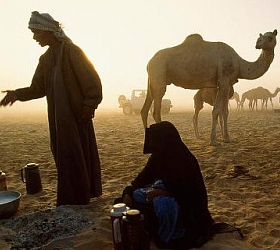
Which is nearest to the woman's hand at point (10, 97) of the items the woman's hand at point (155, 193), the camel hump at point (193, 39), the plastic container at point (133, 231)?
the woman's hand at point (155, 193)

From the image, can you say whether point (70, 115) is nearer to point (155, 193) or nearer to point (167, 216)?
point (155, 193)

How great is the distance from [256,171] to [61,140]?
3.45 metres

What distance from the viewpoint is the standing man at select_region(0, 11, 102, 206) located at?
13.1 feet

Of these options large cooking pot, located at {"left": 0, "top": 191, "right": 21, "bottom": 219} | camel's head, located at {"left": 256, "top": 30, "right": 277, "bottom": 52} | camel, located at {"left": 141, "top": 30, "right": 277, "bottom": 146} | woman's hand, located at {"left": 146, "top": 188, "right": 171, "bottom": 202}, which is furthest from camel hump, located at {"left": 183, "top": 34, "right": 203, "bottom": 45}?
woman's hand, located at {"left": 146, "top": 188, "right": 171, "bottom": 202}

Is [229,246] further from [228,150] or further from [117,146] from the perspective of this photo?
[117,146]

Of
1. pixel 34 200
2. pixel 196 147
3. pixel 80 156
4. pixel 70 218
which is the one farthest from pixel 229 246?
pixel 196 147

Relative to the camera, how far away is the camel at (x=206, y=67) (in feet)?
28.3

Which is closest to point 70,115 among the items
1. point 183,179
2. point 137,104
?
point 183,179

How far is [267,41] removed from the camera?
862cm

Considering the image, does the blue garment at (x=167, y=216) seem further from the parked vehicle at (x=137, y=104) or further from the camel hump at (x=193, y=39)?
the parked vehicle at (x=137, y=104)

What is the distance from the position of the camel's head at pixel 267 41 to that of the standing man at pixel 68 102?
6009mm

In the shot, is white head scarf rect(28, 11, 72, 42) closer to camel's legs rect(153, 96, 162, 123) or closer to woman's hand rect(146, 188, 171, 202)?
woman's hand rect(146, 188, 171, 202)

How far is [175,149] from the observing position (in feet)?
9.86

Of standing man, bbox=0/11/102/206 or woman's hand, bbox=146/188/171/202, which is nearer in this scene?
woman's hand, bbox=146/188/171/202
